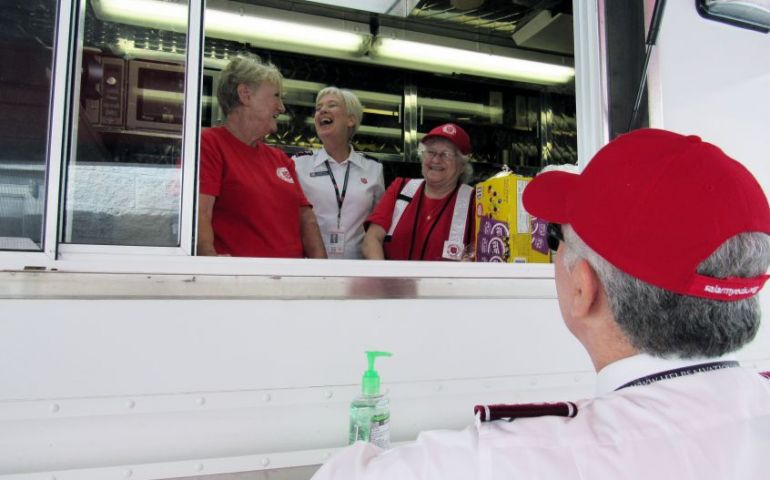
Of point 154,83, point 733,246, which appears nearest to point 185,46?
point 154,83

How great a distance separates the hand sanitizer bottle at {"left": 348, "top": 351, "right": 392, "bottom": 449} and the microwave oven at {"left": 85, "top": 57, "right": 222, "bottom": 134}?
31.2 inches

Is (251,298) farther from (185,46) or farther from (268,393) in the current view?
(185,46)

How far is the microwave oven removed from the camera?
4.74 feet

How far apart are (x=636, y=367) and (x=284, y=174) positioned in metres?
1.79

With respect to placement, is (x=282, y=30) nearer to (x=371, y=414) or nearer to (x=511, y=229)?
(x=511, y=229)

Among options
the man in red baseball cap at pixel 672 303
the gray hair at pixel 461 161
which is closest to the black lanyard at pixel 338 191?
the gray hair at pixel 461 161

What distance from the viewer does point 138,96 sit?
1.50 m

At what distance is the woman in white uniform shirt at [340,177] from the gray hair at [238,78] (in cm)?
52

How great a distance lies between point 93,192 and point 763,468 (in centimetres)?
141

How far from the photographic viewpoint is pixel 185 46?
1.47m

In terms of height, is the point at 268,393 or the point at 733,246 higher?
the point at 733,246

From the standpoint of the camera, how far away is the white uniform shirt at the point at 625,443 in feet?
2.15

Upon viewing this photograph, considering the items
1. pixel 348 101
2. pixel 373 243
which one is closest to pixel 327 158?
pixel 348 101

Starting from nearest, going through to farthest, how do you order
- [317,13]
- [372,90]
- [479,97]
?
[317,13], [372,90], [479,97]
